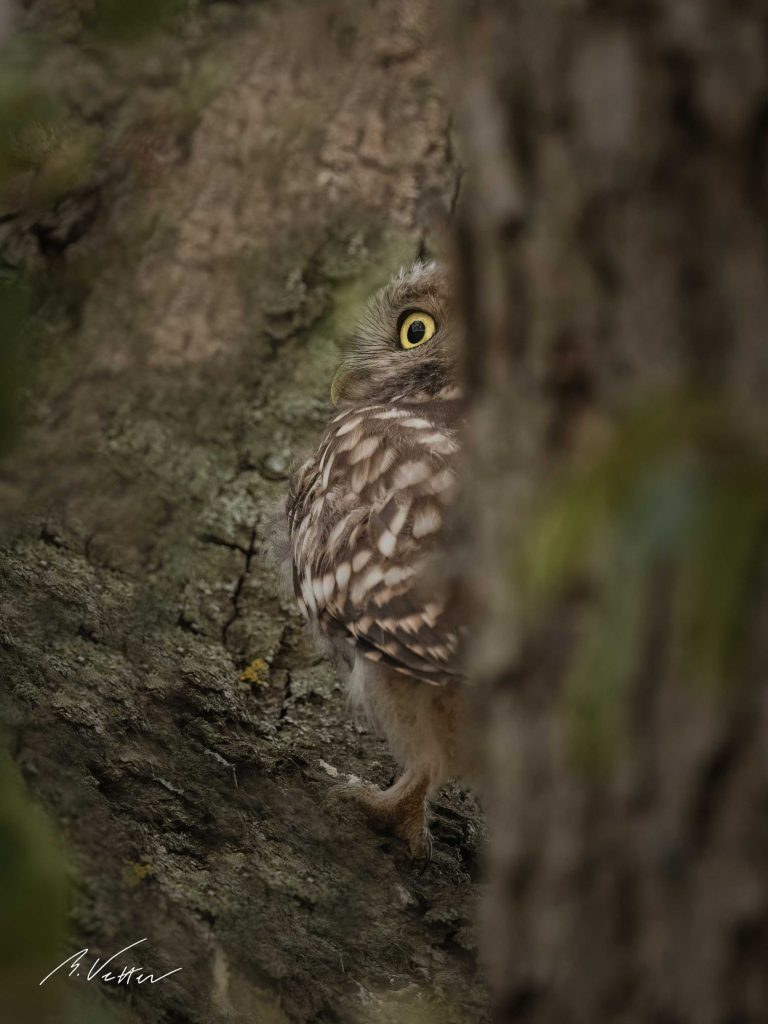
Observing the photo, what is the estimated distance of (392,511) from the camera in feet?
8.75

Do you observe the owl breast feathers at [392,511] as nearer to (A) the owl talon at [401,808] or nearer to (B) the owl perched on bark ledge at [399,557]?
(B) the owl perched on bark ledge at [399,557]

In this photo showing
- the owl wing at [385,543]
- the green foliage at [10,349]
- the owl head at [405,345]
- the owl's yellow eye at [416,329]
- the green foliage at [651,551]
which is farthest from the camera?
the owl's yellow eye at [416,329]

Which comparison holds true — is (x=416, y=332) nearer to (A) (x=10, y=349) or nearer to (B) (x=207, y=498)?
(B) (x=207, y=498)

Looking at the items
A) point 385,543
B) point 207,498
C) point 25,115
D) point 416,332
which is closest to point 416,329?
point 416,332

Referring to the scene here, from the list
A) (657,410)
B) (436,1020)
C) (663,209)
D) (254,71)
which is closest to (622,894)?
(657,410)

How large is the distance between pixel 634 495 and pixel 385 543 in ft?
5.81

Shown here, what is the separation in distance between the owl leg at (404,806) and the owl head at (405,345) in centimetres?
112

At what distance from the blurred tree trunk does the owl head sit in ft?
7.47

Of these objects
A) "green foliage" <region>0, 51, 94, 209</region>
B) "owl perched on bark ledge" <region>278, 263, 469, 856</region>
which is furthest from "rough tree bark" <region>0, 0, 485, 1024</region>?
"owl perched on bark ledge" <region>278, 263, 469, 856</region>

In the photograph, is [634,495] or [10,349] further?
[10,349]

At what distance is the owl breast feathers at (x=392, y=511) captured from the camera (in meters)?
2.47

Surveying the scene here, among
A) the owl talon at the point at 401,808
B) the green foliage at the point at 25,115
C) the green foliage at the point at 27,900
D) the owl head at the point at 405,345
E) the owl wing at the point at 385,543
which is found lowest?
the owl talon at the point at 401,808

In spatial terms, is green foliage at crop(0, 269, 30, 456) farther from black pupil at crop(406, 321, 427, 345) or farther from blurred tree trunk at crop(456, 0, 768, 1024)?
black pupil at crop(406, 321, 427, 345)

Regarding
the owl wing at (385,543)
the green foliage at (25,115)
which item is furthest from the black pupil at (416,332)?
the green foliage at (25,115)
